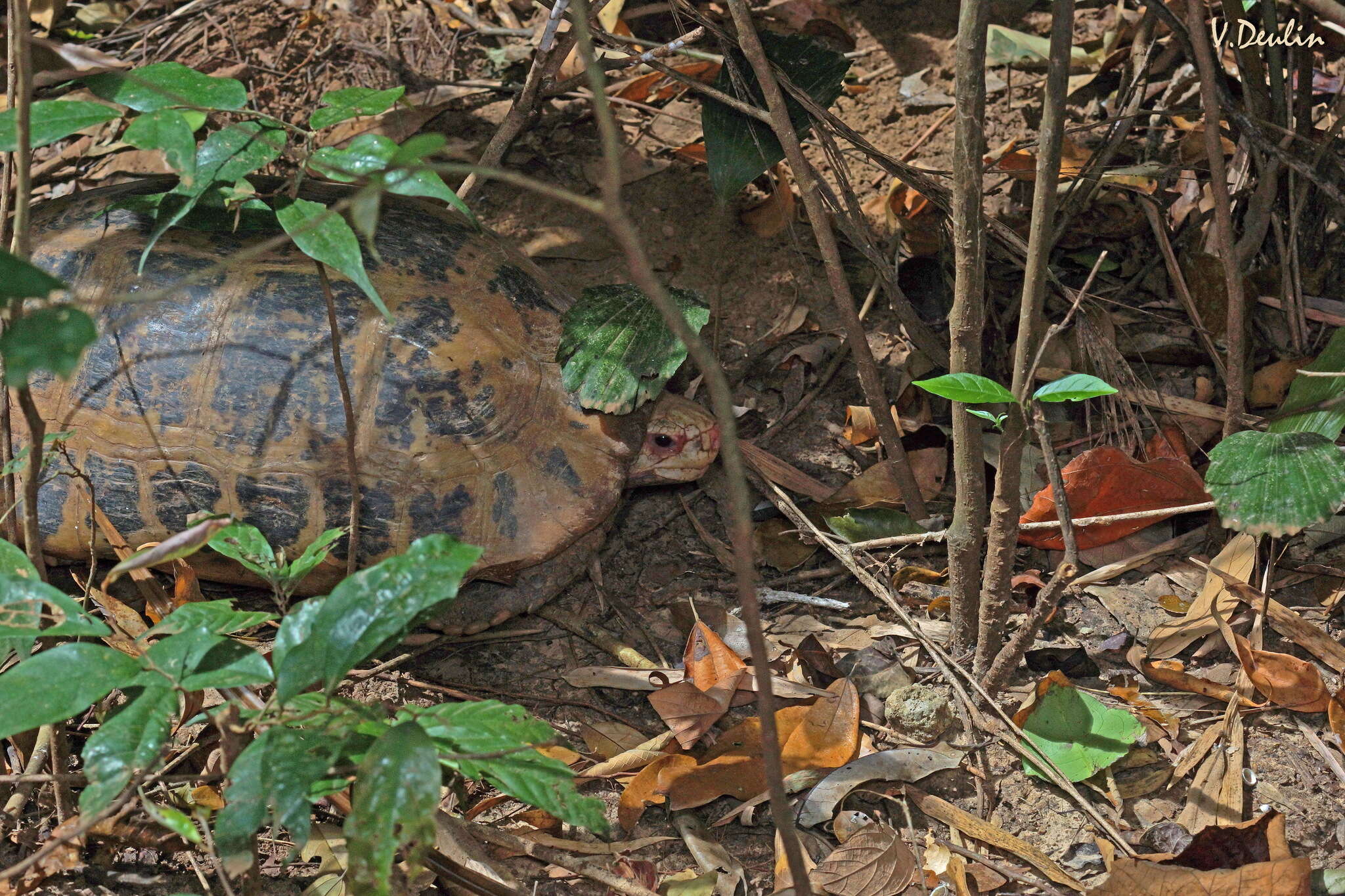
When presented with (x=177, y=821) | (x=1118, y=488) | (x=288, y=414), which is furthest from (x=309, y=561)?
(x=1118, y=488)

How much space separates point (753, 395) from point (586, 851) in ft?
6.07

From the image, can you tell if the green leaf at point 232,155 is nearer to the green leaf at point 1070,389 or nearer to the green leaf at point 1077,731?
the green leaf at point 1070,389

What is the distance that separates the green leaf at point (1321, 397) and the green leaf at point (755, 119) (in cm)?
148

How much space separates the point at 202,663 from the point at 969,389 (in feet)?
4.88

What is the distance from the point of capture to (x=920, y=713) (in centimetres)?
266

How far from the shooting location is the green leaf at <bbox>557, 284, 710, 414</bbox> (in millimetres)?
3133

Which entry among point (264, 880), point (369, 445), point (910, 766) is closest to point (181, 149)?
point (369, 445)

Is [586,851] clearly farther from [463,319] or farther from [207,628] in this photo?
[463,319]

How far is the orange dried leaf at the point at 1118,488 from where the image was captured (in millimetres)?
2953

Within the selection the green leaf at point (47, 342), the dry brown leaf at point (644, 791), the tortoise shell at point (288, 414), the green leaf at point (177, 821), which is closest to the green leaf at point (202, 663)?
the green leaf at point (177, 821)

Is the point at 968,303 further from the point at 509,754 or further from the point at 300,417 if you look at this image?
the point at 300,417

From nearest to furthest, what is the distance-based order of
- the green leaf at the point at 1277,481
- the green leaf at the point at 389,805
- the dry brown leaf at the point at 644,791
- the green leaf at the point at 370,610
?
1. the green leaf at the point at 389,805
2. the green leaf at the point at 370,610
3. the green leaf at the point at 1277,481
4. the dry brown leaf at the point at 644,791

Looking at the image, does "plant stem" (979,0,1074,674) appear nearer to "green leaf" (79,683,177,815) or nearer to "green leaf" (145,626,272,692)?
"green leaf" (145,626,272,692)

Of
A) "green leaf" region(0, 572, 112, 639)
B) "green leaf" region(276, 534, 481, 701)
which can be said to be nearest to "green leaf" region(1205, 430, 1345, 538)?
"green leaf" region(276, 534, 481, 701)
